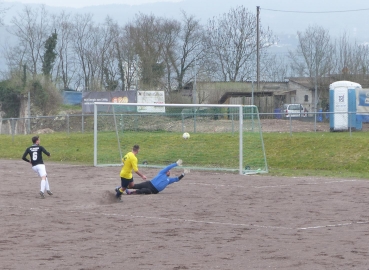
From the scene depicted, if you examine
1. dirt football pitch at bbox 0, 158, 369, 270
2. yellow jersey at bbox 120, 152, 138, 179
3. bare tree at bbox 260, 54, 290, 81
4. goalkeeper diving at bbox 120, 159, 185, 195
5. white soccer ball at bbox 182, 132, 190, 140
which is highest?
bare tree at bbox 260, 54, 290, 81

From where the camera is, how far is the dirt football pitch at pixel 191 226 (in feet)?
32.3

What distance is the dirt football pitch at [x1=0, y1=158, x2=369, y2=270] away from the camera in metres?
9.86

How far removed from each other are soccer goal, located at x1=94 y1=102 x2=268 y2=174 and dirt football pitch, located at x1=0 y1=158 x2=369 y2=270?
4.77 m

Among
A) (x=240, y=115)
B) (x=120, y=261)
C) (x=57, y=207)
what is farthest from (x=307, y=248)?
(x=240, y=115)

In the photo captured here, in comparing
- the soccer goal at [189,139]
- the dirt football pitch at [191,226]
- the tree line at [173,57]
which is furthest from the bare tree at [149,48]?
the dirt football pitch at [191,226]

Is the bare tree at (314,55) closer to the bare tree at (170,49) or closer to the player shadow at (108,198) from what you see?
the bare tree at (170,49)

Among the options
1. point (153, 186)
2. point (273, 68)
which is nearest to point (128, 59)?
point (273, 68)

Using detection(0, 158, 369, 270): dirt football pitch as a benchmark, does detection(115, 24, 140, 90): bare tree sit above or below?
above

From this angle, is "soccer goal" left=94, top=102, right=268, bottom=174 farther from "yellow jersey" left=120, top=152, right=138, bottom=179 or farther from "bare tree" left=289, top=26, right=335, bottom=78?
"bare tree" left=289, top=26, right=335, bottom=78

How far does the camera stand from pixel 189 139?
29.2 m

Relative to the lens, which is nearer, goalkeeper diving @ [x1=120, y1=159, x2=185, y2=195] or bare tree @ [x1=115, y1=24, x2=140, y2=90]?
goalkeeper diving @ [x1=120, y1=159, x2=185, y2=195]

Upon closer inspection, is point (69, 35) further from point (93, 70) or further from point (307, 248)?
point (307, 248)

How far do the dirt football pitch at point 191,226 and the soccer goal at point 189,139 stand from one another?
4.77 m

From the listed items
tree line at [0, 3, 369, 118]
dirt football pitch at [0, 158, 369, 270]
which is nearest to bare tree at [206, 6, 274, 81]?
tree line at [0, 3, 369, 118]
